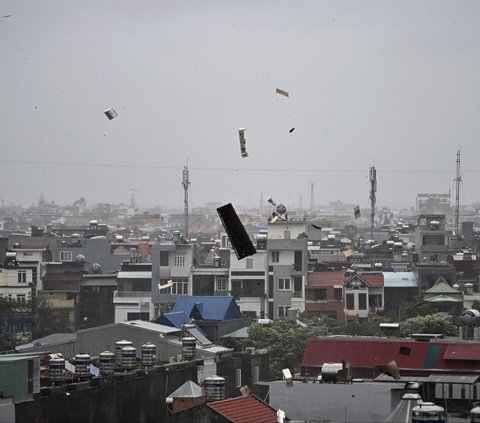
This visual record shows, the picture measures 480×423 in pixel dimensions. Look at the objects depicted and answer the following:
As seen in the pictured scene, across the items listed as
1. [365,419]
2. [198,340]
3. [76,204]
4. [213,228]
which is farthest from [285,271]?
[76,204]

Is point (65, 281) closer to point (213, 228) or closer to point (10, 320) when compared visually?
point (10, 320)

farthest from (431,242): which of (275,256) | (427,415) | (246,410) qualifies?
(427,415)

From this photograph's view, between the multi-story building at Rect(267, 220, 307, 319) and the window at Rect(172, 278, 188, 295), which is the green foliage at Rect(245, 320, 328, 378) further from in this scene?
the window at Rect(172, 278, 188, 295)

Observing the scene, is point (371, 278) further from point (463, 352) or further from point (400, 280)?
point (463, 352)

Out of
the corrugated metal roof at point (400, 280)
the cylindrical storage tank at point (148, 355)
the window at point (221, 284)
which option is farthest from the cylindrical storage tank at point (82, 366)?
the corrugated metal roof at point (400, 280)

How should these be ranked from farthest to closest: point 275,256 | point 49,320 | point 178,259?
point 178,259
point 275,256
point 49,320

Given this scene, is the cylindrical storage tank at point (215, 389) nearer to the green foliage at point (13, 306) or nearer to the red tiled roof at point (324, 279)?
the green foliage at point (13, 306)
